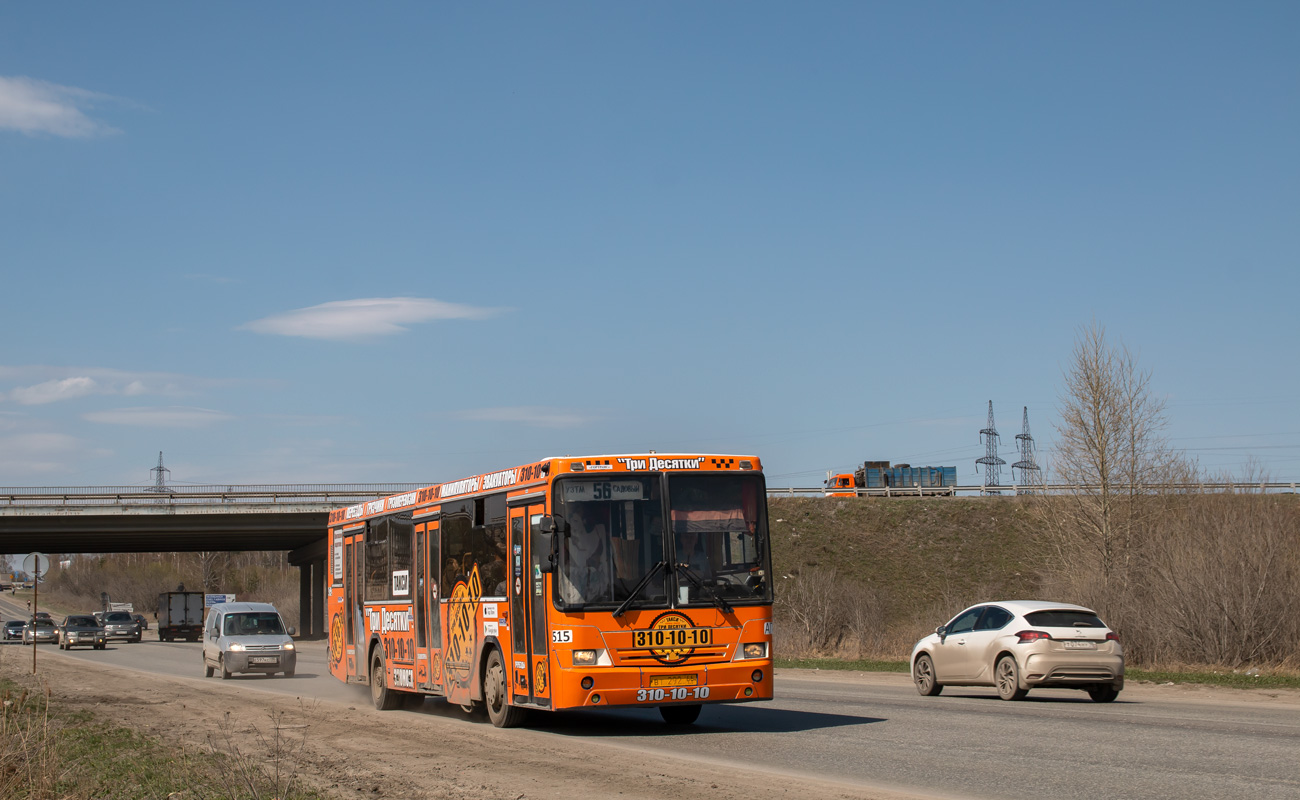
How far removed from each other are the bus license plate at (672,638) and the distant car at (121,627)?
52794mm

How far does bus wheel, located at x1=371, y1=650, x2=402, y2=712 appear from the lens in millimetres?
19297

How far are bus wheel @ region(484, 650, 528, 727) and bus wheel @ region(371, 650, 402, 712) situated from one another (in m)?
4.09

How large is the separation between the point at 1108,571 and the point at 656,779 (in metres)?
30.8

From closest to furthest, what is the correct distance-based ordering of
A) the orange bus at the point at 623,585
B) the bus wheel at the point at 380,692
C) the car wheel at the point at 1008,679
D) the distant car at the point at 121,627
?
the orange bus at the point at 623,585
the car wheel at the point at 1008,679
the bus wheel at the point at 380,692
the distant car at the point at 121,627

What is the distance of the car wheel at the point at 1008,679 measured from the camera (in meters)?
18.7

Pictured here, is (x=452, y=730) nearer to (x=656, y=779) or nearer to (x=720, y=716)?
(x=720, y=716)

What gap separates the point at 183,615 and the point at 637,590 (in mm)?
60902

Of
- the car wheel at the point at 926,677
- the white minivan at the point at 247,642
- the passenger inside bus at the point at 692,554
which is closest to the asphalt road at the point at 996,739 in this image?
the car wheel at the point at 926,677

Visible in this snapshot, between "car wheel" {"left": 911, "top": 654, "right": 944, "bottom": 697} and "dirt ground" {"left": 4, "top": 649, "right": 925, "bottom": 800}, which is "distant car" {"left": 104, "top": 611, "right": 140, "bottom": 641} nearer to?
"dirt ground" {"left": 4, "top": 649, "right": 925, "bottom": 800}

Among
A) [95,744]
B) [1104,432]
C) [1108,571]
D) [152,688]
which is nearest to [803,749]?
[95,744]

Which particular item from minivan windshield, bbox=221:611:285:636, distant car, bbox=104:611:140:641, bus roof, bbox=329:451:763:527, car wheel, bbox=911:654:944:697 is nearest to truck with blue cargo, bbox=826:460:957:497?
distant car, bbox=104:611:140:641

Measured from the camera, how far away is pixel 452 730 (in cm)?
1516

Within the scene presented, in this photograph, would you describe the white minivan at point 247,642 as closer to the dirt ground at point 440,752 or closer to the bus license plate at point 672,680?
the dirt ground at point 440,752

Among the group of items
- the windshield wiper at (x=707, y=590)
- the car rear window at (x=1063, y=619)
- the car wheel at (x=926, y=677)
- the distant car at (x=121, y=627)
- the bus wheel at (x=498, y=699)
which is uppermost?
the windshield wiper at (x=707, y=590)
